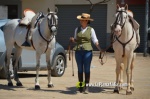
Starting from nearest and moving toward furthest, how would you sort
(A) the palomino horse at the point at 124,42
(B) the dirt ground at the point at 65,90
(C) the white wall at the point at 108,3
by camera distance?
1. (B) the dirt ground at the point at 65,90
2. (A) the palomino horse at the point at 124,42
3. (C) the white wall at the point at 108,3

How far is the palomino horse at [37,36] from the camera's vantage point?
524 inches

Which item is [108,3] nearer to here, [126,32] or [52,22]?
[52,22]

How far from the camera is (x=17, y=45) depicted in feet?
47.7

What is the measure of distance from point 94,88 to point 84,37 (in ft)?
6.31

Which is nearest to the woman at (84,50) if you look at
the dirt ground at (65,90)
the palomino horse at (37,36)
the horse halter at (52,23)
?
the dirt ground at (65,90)

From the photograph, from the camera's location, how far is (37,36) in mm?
13508

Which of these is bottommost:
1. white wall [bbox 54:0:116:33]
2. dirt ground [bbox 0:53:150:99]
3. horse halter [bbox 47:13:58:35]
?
dirt ground [bbox 0:53:150:99]

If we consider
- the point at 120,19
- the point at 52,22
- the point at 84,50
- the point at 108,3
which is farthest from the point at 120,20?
the point at 108,3

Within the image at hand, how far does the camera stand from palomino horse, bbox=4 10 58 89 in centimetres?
1332

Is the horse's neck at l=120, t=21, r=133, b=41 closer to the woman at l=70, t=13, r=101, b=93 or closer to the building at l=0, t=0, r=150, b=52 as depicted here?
the woman at l=70, t=13, r=101, b=93

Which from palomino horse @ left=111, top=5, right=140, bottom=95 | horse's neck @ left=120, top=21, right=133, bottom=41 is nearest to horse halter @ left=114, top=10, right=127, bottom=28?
palomino horse @ left=111, top=5, right=140, bottom=95

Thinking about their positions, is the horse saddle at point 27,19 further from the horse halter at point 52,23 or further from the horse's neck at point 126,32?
the horse's neck at point 126,32

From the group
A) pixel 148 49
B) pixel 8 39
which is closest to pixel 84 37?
pixel 8 39

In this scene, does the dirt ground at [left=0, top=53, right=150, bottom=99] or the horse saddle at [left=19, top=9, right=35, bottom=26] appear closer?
the dirt ground at [left=0, top=53, right=150, bottom=99]
